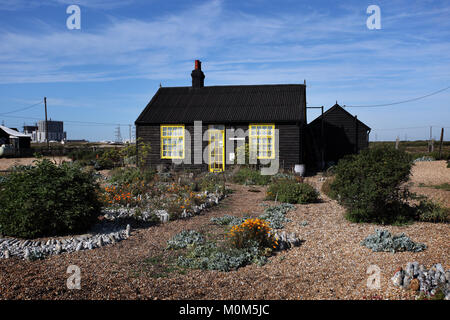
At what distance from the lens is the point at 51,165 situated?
24.0 feet

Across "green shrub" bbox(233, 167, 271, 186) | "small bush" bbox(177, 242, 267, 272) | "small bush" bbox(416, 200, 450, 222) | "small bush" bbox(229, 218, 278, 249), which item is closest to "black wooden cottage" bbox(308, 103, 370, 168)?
"green shrub" bbox(233, 167, 271, 186)

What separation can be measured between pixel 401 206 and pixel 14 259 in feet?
26.0

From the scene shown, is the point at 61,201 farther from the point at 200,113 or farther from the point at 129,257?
the point at 200,113

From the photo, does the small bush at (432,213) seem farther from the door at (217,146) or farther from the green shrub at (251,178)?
the door at (217,146)

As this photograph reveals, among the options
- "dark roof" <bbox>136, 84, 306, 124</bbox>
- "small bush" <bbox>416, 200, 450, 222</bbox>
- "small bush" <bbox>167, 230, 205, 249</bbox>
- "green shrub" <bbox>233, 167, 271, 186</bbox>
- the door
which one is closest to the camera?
"small bush" <bbox>167, 230, 205, 249</bbox>

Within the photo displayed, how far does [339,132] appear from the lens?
22.8 meters

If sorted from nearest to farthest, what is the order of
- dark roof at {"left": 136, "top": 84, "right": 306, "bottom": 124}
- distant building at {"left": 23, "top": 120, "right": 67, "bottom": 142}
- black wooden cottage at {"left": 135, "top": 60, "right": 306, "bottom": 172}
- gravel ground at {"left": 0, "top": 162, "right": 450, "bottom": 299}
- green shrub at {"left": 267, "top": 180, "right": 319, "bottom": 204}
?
gravel ground at {"left": 0, "top": 162, "right": 450, "bottom": 299}, green shrub at {"left": 267, "top": 180, "right": 319, "bottom": 204}, black wooden cottage at {"left": 135, "top": 60, "right": 306, "bottom": 172}, dark roof at {"left": 136, "top": 84, "right": 306, "bottom": 124}, distant building at {"left": 23, "top": 120, "right": 67, "bottom": 142}

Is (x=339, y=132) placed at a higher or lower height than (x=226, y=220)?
higher

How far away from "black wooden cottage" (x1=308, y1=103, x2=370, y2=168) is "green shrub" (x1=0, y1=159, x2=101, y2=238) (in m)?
17.7

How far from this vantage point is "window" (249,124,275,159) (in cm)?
1820

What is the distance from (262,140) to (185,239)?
11980 mm

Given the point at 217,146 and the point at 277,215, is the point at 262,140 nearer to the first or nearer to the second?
the point at 217,146

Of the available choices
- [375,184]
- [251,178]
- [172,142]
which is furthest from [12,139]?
[375,184]

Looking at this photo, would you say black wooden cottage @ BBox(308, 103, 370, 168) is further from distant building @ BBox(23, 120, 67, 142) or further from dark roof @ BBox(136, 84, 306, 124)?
distant building @ BBox(23, 120, 67, 142)
